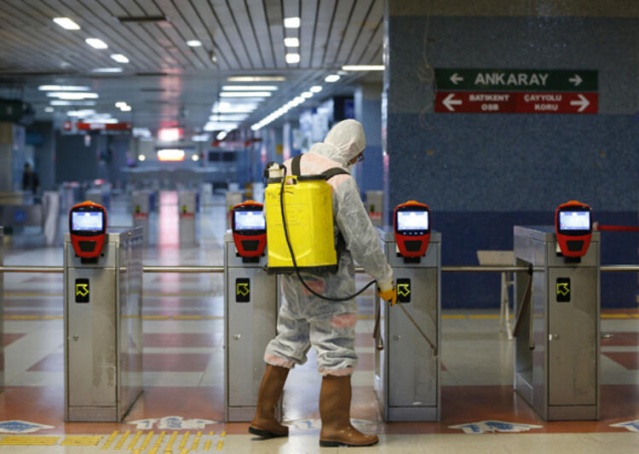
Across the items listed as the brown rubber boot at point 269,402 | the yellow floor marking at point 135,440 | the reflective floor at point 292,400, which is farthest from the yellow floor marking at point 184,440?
the brown rubber boot at point 269,402

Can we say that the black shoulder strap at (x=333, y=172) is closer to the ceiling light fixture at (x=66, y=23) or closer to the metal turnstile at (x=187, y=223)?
the ceiling light fixture at (x=66, y=23)

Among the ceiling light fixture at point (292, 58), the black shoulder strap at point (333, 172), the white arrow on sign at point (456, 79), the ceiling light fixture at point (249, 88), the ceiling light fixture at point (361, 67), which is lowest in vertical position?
the black shoulder strap at point (333, 172)

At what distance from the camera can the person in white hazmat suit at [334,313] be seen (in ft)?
18.8

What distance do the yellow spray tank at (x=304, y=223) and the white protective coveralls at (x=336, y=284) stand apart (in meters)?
0.12

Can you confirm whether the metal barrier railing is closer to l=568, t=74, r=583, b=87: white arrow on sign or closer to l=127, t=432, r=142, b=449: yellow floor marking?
l=127, t=432, r=142, b=449: yellow floor marking

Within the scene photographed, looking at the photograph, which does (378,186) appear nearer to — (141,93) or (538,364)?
(141,93)

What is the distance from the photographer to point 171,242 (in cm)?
2153

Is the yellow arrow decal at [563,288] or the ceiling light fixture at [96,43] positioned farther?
the ceiling light fixture at [96,43]

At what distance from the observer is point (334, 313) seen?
5.81 metres

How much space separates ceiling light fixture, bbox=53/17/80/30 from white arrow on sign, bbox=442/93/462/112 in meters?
4.85

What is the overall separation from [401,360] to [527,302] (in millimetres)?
1236

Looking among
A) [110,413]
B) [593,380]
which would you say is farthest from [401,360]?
[110,413]

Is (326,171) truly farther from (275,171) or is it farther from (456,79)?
(456,79)

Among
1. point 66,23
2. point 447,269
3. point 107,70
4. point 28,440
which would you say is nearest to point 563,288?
point 447,269
